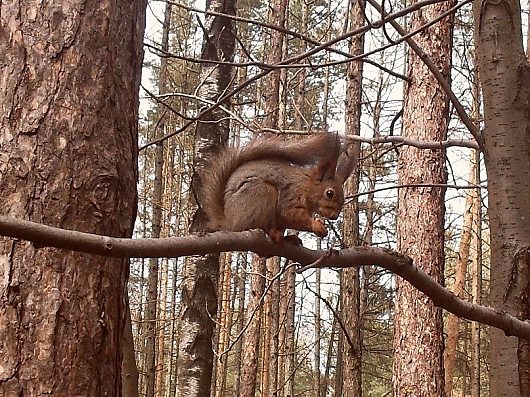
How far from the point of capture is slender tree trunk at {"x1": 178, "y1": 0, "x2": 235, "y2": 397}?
491 cm

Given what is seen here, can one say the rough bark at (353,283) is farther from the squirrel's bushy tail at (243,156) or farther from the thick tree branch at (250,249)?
the thick tree branch at (250,249)

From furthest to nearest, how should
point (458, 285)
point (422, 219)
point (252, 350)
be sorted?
1. point (458, 285)
2. point (252, 350)
3. point (422, 219)

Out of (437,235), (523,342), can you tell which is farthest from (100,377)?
(437,235)

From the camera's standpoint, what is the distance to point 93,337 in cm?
171

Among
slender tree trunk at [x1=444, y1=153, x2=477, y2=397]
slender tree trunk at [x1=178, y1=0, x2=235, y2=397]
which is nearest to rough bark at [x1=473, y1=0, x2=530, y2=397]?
A: slender tree trunk at [x1=178, y1=0, x2=235, y2=397]

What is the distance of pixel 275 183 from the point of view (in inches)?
113

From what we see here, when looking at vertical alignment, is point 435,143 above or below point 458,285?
below

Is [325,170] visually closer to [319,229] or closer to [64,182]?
[319,229]

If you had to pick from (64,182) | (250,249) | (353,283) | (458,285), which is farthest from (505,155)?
(458,285)

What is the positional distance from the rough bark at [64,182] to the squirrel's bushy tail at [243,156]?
0.87 m

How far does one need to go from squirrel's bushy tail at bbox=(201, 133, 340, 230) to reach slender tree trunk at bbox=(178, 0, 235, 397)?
6.17 feet

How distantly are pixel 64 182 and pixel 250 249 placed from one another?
49 centimetres

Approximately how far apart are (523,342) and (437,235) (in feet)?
12.8

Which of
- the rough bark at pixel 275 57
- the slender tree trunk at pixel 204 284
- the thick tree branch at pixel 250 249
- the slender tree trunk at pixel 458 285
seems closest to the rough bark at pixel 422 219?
the slender tree trunk at pixel 204 284
